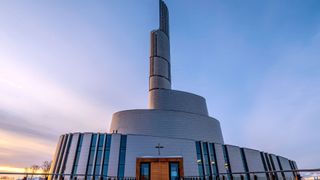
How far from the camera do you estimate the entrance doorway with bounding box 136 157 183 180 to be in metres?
18.6

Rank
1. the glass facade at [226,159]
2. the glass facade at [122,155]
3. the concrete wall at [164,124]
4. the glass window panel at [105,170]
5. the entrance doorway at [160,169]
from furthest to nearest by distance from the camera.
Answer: the concrete wall at [164,124] < the glass facade at [226,159] < the glass window panel at [105,170] < the glass facade at [122,155] < the entrance doorway at [160,169]

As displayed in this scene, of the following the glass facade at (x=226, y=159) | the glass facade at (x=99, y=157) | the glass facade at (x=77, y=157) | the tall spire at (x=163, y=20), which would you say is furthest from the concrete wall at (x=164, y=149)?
the tall spire at (x=163, y=20)

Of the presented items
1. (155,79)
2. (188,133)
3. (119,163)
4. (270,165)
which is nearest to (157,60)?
(155,79)

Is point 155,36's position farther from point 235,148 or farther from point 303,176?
point 303,176

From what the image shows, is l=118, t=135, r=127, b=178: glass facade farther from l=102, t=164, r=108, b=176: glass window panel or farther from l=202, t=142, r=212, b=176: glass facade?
l=202, t=142, r=212, b=176: glass facade

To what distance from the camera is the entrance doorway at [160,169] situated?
18.6 meters

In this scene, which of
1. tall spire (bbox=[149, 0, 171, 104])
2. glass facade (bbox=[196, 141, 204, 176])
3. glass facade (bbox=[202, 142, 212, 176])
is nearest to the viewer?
glass facade (bbox=[196, 141, 204, 176])

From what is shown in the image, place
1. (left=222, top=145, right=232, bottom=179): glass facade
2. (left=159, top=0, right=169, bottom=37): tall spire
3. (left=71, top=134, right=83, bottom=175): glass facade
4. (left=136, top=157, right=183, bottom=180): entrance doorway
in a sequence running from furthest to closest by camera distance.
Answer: (left=159, top=0, right=169, bottom=37): tall spire
(left=222, top=145, right=232, bottom=179): glass facade
(left=71, top=134, right=83, bottom=175): glass facade
(left=136, top=157, right=183, bottom=180): entrance doorway

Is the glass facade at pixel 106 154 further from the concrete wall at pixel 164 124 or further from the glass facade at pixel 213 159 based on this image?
the glass facade at pixel 213 159

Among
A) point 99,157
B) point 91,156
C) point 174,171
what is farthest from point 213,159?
point 91,156

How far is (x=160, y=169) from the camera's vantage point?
18.8 m

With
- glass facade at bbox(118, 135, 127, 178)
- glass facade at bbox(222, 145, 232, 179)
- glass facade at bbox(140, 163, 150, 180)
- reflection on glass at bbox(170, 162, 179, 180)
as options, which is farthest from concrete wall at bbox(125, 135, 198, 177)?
reflection on glass at bbox(170, 162, 179, 180)

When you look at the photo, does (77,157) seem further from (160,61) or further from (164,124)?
(160,61)

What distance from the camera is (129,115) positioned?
3653 centimetres
